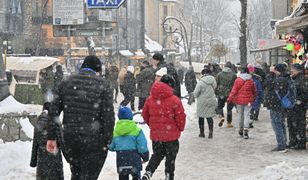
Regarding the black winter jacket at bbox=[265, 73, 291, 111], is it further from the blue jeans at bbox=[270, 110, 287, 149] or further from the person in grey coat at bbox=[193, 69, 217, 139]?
the person in grey coat at bbox=[193, 69, 217, 139]

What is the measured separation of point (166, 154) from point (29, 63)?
16.6m

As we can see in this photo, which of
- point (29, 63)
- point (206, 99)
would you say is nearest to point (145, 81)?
point (206, 99)

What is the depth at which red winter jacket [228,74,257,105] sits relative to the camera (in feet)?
39.7

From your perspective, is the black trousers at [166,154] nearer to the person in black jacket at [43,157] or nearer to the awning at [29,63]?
the person in black jacket at [43,157]

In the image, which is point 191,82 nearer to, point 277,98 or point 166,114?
point 277,98

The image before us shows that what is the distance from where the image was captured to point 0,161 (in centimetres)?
801

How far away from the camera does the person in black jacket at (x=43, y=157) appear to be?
21.9 ft

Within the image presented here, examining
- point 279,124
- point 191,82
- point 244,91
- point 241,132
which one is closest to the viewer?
point 279,124

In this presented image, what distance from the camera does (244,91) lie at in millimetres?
12078

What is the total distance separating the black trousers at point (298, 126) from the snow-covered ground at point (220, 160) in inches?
11.8

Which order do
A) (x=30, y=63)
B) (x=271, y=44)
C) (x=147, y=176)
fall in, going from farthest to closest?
(x=271, y=44), (x=30, y=63), (x=147, y=176)

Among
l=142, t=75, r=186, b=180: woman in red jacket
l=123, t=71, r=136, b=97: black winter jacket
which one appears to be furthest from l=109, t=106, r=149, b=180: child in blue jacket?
l=123, t=71, r=136, b=97: black winter jacket

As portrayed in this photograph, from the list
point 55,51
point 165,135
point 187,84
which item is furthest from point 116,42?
point 165,135

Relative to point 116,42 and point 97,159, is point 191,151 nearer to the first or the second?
point 97,159
